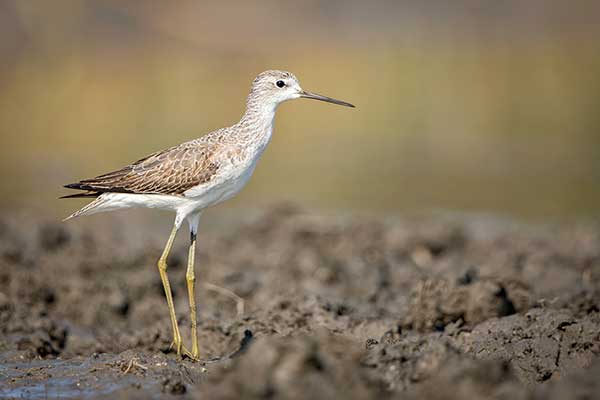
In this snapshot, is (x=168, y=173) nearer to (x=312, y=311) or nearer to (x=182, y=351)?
(x=182, y=351)

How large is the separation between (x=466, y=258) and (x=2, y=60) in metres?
A: 26.1

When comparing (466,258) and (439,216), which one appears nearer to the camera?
(466,258)

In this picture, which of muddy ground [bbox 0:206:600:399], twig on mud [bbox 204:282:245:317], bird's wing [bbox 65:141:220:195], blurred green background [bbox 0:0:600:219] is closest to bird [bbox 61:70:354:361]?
bird's wing [bbox 65:141:220:195]

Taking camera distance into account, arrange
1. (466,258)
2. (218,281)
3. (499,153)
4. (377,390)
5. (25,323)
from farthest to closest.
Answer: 1. (499,153)
2. (466,258)
3. (218,281)
4. (25,323)
5. (377,390)

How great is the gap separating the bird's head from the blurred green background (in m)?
9.05

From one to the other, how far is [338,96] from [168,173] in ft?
66.9

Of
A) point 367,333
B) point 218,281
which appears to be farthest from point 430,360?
point 218,281

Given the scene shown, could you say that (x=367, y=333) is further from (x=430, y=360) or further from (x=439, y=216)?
(x=439, y=216)

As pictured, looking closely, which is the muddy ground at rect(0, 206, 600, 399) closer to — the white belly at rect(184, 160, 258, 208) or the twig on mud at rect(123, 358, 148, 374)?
the twig on mud at rect(123, 358, 148, 374)

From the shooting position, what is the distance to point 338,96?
28.6m

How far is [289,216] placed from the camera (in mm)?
14070

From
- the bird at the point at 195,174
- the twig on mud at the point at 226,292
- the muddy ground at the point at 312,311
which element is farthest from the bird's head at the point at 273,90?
the twig on mud at the point at 226,292

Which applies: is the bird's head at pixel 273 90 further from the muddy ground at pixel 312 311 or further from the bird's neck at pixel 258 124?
the muddy ground at pixel 312 311

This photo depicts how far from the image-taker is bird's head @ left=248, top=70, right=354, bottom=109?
880cm
